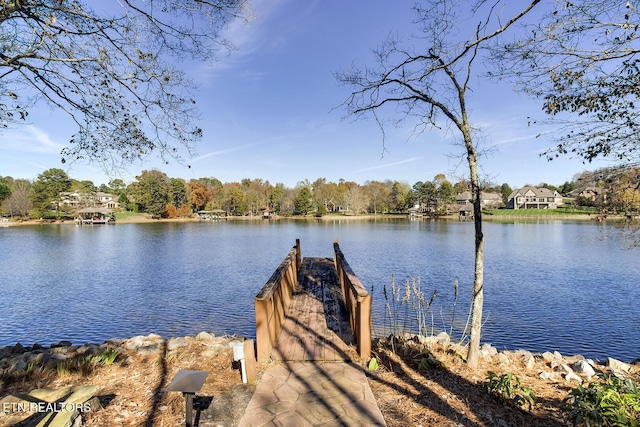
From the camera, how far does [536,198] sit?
76.8 m

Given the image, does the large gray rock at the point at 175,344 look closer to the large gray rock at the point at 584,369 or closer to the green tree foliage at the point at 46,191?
the large gray rock at the point at 584,369

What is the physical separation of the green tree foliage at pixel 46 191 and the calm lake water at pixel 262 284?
40225 millimetres

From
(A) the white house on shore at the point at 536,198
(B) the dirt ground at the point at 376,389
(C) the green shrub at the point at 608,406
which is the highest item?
Result: (A) the white house on shore at the point at 536,198

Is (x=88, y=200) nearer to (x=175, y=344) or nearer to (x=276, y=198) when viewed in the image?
(x=276, y=198)

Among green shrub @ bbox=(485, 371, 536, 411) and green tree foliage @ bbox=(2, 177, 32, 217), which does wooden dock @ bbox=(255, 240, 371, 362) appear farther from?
green tree foliage @ bbox=(2, 177, 32, 217)

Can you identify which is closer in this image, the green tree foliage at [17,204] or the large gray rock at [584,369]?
the large gray rock at [584,369]

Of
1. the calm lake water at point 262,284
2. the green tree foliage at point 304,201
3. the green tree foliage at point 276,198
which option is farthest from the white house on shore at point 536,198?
the calm lake water at point 262,284

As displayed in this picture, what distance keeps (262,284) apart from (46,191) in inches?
2494

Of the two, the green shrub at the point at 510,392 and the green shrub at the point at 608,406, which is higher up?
the green shrub at the point at 608,406

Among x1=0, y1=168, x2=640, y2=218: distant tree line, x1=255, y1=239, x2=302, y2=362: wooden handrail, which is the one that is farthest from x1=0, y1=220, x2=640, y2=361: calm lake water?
x1=0, y1=168, x2=640, y2=218: distant tree line

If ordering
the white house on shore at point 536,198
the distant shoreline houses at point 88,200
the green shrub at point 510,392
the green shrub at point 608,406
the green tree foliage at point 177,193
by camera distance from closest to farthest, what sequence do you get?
the green shrub at point 608,406 → the green shrub at point 510,392 → the distant shoreline houses at point 88,200 → the green tree foliage at point 177,193 → the white house on shore at point 536,198

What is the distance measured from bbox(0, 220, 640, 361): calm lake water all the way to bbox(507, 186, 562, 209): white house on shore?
190ft

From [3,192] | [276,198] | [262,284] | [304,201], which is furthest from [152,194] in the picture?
[262,284]

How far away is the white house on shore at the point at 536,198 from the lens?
76.2 meters
